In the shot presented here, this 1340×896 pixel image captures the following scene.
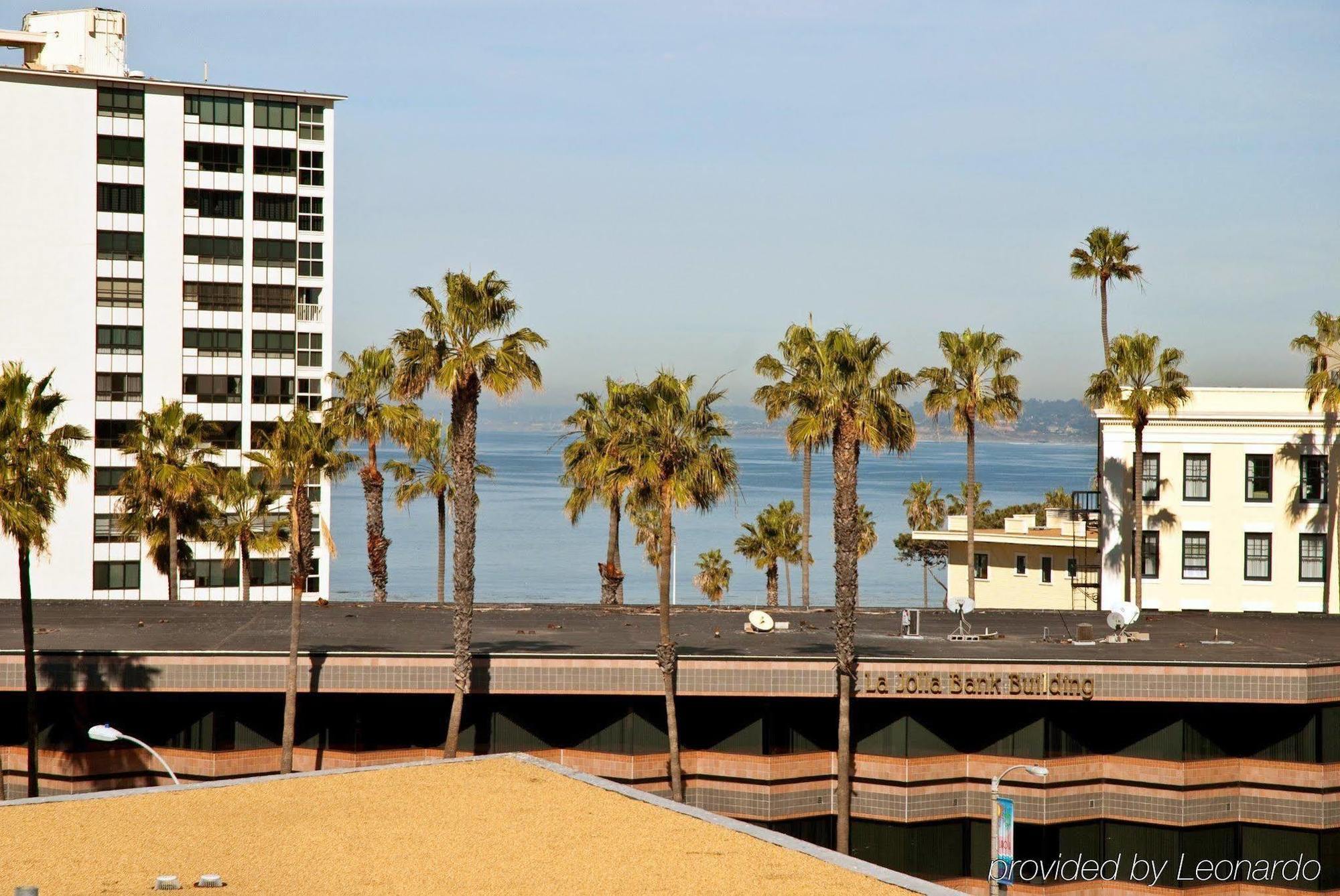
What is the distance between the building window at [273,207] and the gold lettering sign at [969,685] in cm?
5479

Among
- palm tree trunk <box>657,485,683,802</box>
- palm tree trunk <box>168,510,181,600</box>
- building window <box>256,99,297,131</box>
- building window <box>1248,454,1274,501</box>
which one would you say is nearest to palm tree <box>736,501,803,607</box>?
building window <box>1248,454,1274,501</box>

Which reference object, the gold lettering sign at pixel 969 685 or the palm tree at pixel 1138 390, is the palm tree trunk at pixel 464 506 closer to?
the gold lettering sign at pixel 969 685

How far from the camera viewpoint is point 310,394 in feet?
270

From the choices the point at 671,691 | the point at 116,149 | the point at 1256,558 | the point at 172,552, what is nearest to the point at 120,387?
the point at 116,149

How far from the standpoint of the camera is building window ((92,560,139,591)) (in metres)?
78.6

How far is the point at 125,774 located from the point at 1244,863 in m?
28.1

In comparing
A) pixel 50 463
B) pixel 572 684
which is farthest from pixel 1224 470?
pixel 50 463

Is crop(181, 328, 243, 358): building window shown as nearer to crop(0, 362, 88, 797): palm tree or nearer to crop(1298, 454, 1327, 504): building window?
crop(0, 362, 88, 797): palm tree

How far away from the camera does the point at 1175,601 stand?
194ft

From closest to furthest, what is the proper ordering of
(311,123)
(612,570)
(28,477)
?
1. (28,477)
2. (612,570)
3. (311,123)

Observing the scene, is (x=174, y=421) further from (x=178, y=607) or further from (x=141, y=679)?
(x=141, y=679)

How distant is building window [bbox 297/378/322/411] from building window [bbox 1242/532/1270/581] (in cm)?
4860

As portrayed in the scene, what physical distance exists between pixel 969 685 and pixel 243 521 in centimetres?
3818

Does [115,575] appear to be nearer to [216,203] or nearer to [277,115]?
[216,203]
